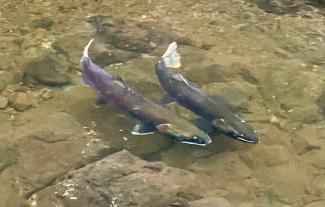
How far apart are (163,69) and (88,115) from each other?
70 centimetres

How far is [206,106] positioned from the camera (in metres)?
4.30

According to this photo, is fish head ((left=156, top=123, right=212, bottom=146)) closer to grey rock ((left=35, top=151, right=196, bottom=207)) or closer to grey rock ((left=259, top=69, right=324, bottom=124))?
grey rock ((left=35, top=151, right=196, bottom=207))

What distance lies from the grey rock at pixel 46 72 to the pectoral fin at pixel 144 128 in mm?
1092

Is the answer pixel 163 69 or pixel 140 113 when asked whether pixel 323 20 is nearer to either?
pixel 163 69

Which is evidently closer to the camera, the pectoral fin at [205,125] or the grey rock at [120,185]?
the grey rock at [120,185]

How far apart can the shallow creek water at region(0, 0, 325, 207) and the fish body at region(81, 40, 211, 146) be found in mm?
252

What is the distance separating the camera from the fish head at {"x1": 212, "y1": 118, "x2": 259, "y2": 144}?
13.5 feet

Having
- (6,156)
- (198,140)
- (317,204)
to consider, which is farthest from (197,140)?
(6,156)

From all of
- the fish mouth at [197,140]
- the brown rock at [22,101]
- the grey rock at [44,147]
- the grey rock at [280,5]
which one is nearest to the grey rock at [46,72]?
the brown rock at [22,101]

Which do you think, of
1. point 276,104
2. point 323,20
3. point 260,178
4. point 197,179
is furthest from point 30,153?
point 323,20

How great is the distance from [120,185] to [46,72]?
1.71 metres

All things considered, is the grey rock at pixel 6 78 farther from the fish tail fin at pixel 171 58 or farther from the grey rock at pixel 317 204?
the grey rock at pixel 317 204

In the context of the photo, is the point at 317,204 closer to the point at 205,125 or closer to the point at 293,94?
the point at 205,125

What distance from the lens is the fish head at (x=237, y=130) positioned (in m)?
4.10
